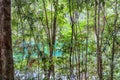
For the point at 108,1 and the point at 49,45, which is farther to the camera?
the point at 49,45

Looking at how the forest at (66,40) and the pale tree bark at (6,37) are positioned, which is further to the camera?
the forest at (66,40)

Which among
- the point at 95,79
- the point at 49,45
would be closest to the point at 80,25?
the point at 49,45

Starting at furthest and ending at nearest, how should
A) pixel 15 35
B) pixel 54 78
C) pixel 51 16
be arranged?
pixel 15 35, pixel 51 16, pixel 54 78

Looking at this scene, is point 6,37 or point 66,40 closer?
point 6,37

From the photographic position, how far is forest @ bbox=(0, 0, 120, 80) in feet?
15.1

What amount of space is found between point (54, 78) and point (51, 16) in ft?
4.77

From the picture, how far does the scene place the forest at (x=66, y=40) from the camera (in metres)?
4.59

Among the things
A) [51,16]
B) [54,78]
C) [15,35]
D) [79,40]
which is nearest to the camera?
[54,78]

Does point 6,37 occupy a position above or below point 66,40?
above

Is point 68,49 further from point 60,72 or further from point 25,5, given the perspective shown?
point 25,5

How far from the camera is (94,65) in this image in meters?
5.33

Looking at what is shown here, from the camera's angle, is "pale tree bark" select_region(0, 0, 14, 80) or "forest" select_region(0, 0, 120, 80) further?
"forest" select_region(0, 0, 120, 80)

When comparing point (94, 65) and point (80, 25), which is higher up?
point (80, 25)

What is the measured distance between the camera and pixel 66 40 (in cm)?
484
